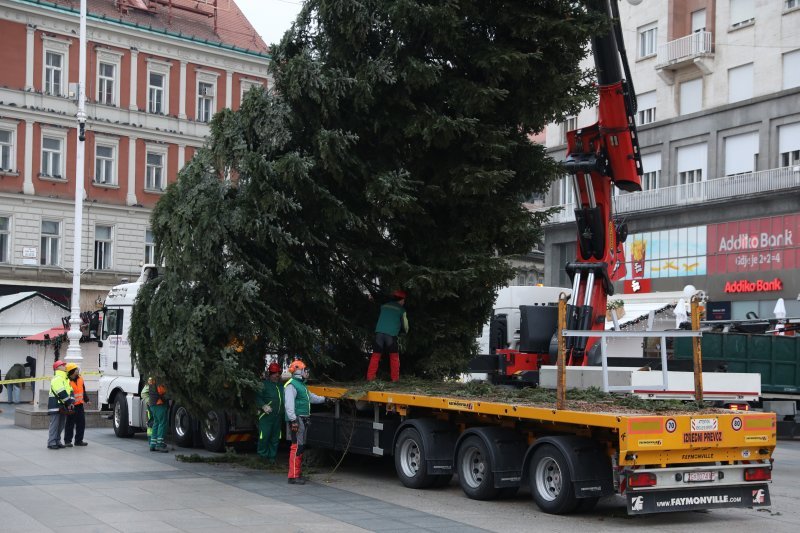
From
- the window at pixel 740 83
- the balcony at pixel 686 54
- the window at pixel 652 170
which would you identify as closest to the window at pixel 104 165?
the window at pixel 652 170

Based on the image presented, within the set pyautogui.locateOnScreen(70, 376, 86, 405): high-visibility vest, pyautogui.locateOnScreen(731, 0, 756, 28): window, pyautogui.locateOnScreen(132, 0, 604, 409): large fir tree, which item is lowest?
pyautogui.locateOnScreen(70, 376, 86, 405): high-visibility vest

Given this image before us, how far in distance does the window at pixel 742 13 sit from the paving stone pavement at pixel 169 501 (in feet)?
108

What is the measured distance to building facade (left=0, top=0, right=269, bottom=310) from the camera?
150ft

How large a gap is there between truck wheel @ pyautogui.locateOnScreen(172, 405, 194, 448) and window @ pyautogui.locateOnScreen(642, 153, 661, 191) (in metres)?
31.3

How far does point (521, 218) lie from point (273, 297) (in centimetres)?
437

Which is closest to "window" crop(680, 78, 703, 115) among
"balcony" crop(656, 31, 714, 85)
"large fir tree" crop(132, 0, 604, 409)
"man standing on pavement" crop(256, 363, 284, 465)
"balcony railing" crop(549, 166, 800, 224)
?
"balcony" crop(656, 31, 714, 85)

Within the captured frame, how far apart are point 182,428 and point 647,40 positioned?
113 feet

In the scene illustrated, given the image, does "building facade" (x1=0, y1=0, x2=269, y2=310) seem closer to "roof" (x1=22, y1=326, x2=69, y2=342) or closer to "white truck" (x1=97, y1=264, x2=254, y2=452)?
"roof" (x1=22, y1=326, x2=69, y2=342)

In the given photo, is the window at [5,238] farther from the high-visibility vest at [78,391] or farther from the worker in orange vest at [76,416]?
the worker in orange vest at [76,416]

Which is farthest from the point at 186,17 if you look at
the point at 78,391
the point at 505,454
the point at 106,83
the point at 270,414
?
the point at 505,454

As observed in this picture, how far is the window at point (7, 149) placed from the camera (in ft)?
149

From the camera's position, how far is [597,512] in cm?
1305

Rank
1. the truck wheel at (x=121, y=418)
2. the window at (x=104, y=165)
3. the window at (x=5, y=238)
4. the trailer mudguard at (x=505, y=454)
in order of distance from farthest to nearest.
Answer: the window at (x=104, y=165)
the window at (x=5, y=238)
the truck wheel at (x=121, y=418)
the trailer mudguard at (x=505, y=454)

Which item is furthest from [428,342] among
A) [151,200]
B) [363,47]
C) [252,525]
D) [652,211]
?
[151,200]
